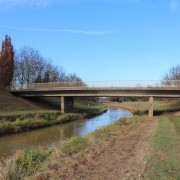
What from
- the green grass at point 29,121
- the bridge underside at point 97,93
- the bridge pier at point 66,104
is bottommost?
the green grass at point 29,121

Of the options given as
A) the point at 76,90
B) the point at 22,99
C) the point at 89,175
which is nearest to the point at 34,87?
the point at 22,99

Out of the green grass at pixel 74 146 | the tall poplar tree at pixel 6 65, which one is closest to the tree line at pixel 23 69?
the tall poplar tree at pixel 6 65

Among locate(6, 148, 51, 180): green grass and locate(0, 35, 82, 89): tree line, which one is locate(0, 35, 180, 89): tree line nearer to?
locate(0, 35, 82, 89): tree line

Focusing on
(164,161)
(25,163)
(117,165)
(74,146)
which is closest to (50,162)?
(25,163)

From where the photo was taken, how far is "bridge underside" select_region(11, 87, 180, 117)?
43906 mm

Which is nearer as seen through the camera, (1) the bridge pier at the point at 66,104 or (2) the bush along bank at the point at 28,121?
(2) the bush along bank at the point at 28,121

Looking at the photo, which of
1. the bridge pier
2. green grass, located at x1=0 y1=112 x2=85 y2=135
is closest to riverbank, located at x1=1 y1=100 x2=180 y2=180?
green grass, located at x1=0 y1=112 x2=85 y2=135

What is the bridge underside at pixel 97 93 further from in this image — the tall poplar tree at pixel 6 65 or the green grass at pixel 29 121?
the tall poplar tree at pixel 6 65

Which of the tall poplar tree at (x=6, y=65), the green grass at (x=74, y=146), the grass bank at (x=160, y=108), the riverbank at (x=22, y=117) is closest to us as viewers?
the green grass at (x=74, y=146)

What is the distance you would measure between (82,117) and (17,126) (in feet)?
63.6

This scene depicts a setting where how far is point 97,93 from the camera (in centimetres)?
5053

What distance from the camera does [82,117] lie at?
171ft

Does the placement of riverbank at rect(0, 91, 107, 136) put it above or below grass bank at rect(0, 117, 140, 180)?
below

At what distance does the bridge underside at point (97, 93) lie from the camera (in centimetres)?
4391
